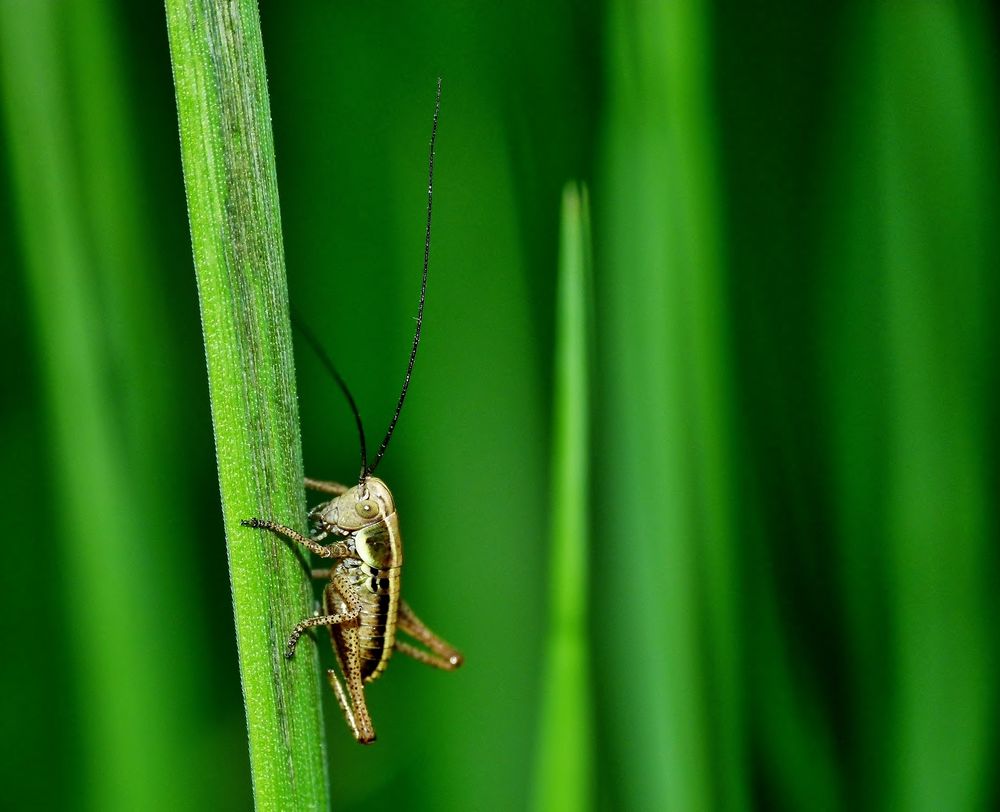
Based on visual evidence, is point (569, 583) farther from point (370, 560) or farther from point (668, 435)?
point (370, 560)

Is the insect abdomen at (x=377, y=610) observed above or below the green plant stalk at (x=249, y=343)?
below

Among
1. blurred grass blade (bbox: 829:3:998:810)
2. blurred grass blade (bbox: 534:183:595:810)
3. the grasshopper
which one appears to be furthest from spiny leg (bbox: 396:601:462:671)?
blurred grass blade (bbox: 829:3:998:810)

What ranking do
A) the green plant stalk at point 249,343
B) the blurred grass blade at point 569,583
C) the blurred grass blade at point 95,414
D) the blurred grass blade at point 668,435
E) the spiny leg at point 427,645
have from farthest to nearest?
the spiny leg at point 427,645
the blurred grass blade at point 95,414
the blurred grass blade at point 668,435
the blurred grass blade at point 569,583
the green plant stalk at point 249,343

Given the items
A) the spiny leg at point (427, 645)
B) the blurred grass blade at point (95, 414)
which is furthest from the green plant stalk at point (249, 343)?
the spiny leg at point (427, 645)

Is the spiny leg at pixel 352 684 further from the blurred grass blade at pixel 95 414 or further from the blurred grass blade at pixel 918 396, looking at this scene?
the blurred grass blade at pixel 918 396

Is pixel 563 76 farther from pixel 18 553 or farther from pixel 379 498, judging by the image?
pixel 18 553

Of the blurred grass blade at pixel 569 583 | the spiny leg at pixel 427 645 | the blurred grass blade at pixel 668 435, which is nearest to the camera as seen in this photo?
the blurred grass blade at pixel 569 583
